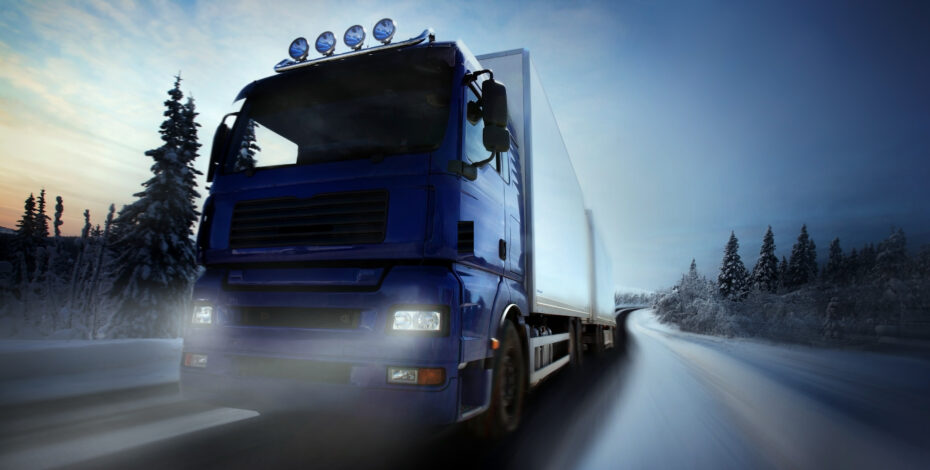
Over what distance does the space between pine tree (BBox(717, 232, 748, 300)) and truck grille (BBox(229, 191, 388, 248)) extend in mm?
70952

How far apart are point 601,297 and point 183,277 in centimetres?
1892

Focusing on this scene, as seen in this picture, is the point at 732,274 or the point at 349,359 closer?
the point at 349,359

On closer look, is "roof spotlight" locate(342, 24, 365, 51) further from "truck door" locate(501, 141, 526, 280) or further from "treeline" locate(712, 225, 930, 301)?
"treeline" locate(712, 225, 930, 301)

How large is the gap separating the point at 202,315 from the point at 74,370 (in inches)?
187

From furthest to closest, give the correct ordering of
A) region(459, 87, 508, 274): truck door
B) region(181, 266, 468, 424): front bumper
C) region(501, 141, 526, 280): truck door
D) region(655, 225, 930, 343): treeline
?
region(655, 225, 930, 343): treeline, region(501, 141, 526, 280): truck door, region(459, 87, 508, 274): truck door, region(181, 266, 468, 424): front bumper

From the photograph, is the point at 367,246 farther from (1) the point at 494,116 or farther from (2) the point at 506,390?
(2) the point at 506,390

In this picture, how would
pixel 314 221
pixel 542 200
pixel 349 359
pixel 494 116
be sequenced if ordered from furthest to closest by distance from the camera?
pixel 542 200 < pixel 494 116 < pixel 314 221 < pixel 349 359

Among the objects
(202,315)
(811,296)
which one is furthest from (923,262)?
(202,315)

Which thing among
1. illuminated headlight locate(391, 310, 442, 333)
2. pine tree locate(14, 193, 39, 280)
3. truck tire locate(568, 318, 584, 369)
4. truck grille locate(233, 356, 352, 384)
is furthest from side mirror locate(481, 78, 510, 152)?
pine tree locate(14, 193, 39, 280)

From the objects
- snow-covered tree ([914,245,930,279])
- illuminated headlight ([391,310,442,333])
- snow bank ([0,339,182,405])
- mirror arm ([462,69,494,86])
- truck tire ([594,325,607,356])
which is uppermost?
snow-covered tree ([914,245,930,279])

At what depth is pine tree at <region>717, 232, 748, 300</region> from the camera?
6588cm

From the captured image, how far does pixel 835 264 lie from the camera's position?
221ft

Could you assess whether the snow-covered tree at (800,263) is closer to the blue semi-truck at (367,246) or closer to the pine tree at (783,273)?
the pine tree at (783,273)

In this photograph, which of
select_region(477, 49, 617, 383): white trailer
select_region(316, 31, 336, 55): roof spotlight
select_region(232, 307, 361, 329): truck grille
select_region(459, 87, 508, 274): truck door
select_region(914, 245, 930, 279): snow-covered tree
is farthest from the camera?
select_region(914, 245, 930, 279): snow-covered tree
